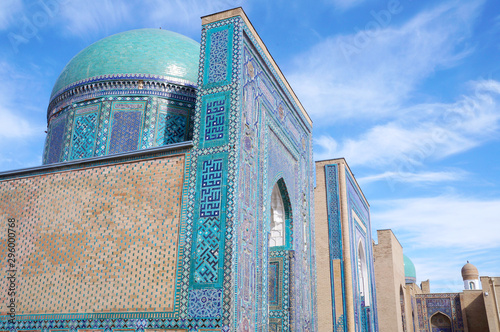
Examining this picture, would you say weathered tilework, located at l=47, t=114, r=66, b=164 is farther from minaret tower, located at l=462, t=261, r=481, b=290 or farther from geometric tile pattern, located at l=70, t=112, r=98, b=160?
minaret tower, located at l=462, t=261, r=481, b=290

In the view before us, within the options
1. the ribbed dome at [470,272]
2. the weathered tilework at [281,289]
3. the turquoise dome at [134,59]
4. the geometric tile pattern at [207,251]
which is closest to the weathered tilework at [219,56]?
the geometric tile pattern at [207,251]

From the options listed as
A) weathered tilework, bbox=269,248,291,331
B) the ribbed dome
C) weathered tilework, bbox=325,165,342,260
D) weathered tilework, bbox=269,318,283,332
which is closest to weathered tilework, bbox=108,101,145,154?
weathered tilework, bbox=269,248,291,331

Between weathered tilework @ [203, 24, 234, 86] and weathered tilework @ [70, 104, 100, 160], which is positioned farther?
weathered tilework @ [70, 104, 100, 160]

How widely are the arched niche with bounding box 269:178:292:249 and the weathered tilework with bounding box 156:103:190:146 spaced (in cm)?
189

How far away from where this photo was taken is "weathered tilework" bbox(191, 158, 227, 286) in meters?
4.79

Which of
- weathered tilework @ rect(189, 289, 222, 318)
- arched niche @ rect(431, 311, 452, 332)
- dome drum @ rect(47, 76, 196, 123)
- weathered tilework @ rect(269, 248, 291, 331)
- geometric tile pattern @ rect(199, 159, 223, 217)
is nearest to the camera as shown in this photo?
weathered tilework @ rect(189, 289, 222, 318)

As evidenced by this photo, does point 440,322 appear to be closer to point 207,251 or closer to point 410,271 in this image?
point 410,271

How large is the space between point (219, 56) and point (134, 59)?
3.20 meters

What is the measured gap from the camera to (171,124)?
26.5 feet

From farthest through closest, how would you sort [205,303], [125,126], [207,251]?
[125,126] < [207,251] < [205,303]

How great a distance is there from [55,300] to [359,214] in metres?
8.74

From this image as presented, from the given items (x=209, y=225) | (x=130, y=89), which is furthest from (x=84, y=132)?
(x=209, y=225)

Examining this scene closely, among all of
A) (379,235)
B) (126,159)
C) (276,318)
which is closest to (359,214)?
(379,235)

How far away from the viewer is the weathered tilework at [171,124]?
25.9 ft
